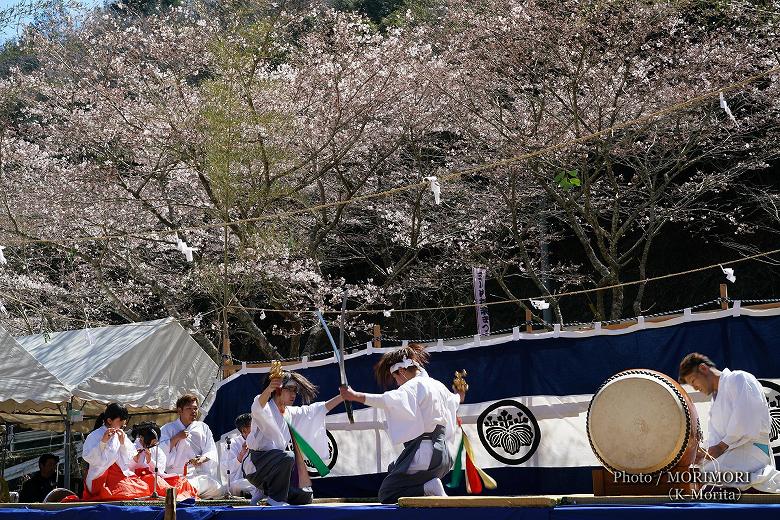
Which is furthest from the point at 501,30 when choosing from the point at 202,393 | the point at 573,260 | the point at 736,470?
the point at 736,470

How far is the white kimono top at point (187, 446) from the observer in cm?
829

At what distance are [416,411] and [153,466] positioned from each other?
3716 millimetres

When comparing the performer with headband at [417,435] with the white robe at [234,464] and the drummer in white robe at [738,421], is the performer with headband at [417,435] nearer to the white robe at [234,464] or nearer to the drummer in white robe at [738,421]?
the drummer in white robe at [738,421]

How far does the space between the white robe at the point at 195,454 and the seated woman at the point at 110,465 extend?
78 cm

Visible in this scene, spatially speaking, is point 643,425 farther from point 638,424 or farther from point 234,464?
point 234,464

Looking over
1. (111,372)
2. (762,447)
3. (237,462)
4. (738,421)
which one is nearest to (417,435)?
(738,421)

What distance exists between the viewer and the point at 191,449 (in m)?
8.38

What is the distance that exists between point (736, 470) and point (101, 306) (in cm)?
1288

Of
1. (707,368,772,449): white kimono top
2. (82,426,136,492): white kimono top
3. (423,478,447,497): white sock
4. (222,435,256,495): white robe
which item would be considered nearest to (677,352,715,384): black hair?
(707,368,772,449): white kimono top

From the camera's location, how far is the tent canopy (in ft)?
27.6

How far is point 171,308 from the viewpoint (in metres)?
13.9

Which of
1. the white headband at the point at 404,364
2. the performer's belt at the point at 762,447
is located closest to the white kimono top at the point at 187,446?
the white headband at the point at 404,364

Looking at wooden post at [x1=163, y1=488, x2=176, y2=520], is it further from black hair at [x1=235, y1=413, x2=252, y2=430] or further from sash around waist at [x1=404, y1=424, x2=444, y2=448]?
black hair at [x1=235, y1=413, x2=252, y2=430]

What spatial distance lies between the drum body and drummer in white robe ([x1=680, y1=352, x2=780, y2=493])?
956 millimetres
